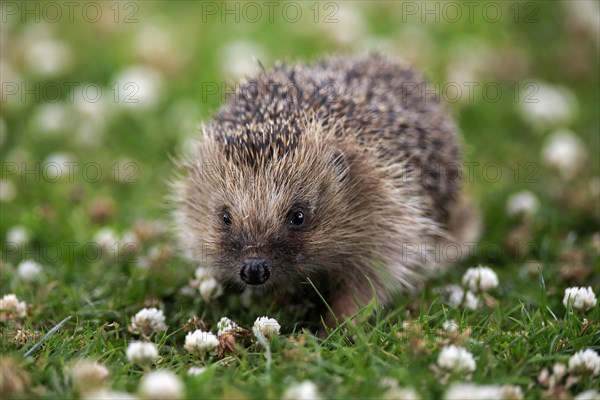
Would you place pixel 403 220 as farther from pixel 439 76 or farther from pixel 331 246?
pixel 439 76

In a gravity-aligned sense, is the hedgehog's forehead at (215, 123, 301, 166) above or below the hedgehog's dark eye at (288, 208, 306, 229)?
above

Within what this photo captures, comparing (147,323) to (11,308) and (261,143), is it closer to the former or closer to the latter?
(11,308)

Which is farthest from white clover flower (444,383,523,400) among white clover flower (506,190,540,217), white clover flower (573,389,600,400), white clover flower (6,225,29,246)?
white clover flower (6,225,29,246)

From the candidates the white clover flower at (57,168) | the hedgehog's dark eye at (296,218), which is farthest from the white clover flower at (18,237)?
the hedgehog's dark eye at (296,218)

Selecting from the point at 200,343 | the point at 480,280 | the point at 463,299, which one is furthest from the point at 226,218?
the point at 480,280

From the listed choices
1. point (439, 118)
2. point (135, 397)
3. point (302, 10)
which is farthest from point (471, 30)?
point (135, 397)

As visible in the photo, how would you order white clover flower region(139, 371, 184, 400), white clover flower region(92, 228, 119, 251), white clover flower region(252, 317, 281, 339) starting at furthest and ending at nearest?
white clover flower region(92, 228, 119, 251)
white clover flower region(252, 317, 281, 339)
white clover flower region(139, 371, 184, 400)

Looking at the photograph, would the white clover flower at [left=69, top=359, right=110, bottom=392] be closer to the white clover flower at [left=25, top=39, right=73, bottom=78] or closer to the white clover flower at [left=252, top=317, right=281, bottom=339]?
the white clover flower at [left=252, top=317, right=281, bottom=339]

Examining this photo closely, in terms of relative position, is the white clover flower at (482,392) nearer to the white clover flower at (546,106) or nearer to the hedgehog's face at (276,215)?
the hedgehog's face at (276,215)
